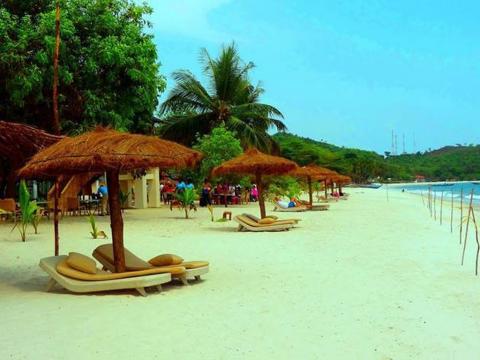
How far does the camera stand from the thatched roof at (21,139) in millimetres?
7477

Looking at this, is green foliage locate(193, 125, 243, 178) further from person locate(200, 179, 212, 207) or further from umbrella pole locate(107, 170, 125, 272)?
→ umbrella pole locate(107, 170, 125, 272)

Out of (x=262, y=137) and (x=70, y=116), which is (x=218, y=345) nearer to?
(x=70, y=116)

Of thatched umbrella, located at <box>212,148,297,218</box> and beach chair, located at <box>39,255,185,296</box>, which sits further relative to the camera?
thatched umbrella, located at <box>212,148,297,218</box>

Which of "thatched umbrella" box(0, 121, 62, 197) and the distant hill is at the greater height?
the distant hill

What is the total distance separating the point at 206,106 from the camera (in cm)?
2944

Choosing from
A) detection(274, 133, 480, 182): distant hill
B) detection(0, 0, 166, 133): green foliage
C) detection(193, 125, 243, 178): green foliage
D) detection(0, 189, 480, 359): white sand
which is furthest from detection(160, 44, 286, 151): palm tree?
detection(274, 133, 480, 182): distant hill

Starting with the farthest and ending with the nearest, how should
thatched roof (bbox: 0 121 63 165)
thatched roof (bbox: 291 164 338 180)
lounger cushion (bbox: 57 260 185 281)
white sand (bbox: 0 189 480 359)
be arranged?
thatched roof (bbox: 291 164 338 180)
thatched roof (bbox: 0 121 63 165)
lounger cushion (bbox: 57 260 185 281)
white sand (bbox: 0 189 480 359)

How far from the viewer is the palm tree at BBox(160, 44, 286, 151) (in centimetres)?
2925

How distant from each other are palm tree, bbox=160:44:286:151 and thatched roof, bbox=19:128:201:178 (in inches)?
853

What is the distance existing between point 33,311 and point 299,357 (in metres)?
2.98

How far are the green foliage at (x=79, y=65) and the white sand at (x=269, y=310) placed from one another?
695 cm

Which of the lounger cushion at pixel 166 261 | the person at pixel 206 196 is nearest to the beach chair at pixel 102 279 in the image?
the lounger cushion at pixel 166 261

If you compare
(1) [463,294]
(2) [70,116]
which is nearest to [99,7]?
(2) [70,116]

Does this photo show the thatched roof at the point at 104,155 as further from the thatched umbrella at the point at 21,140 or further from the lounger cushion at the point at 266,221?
the lounger cushion at the point at 266,221
